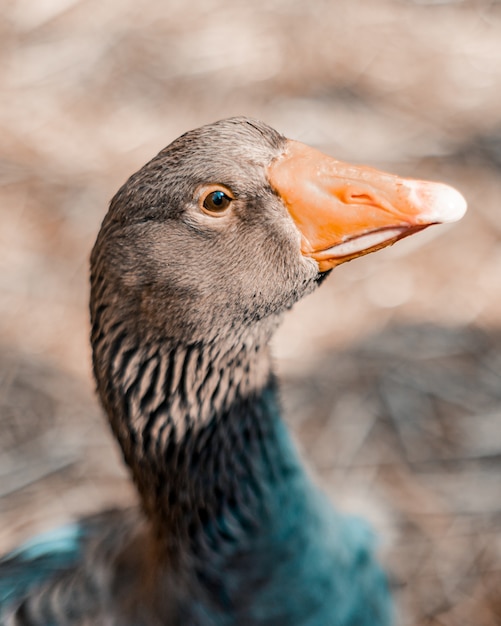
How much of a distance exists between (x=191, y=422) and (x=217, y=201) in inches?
21.6

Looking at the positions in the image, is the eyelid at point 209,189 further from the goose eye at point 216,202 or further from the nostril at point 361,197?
the nostril at point 361,197

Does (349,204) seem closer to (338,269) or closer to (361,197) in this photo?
(361,197)

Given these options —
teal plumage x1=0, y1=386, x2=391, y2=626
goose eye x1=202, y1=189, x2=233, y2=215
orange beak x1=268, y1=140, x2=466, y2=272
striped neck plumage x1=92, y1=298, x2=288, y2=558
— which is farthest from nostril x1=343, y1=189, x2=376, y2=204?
teal plumage x1=0, y1=386, x2=391, y2=626

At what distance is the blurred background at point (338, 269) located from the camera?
2.97m

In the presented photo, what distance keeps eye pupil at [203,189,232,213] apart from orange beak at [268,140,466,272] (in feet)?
0.35

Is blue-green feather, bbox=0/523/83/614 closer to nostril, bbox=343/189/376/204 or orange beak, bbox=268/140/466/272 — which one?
orange beak, bbox=268/140/466/272

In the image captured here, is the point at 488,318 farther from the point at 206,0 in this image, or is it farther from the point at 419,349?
the point at 206,0

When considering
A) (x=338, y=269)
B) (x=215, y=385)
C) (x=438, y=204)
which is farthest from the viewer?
(x=338, y=269)

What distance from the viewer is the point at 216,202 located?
1602mm

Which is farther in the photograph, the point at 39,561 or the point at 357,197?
the point at 39,561

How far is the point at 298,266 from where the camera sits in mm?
1672

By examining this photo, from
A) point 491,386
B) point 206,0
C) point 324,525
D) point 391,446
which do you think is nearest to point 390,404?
point 391,446

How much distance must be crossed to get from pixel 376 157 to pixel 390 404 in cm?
136

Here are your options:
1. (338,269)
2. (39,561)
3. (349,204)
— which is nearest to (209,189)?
(349,204)
